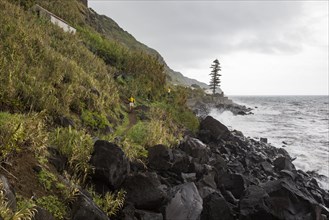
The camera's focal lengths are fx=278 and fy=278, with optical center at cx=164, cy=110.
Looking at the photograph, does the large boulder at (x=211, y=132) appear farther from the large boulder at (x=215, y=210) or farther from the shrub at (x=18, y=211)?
the shrub at (x=18, y=211)

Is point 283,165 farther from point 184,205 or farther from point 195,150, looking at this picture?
point 184,205

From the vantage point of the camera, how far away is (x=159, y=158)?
790cm

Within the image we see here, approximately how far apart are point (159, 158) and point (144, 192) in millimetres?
2022

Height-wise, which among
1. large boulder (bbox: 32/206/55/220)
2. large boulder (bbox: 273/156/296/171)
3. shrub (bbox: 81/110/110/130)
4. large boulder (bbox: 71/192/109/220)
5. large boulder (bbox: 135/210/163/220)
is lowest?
large boulder (bbox: 273/156/296/171)

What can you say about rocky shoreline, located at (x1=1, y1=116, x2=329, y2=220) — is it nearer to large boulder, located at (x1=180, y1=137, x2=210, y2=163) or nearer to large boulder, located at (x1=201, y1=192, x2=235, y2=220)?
large boulder, located at (x1=201, y1=192, x2=235, y2=220)

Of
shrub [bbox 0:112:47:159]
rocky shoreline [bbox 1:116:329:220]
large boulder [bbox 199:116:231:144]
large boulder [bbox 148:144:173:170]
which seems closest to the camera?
shrub [bbox 0:112:47:159]

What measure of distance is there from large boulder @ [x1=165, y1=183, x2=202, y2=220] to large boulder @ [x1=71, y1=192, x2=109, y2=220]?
1807 mm

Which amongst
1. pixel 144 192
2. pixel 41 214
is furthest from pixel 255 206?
pixel 41 214

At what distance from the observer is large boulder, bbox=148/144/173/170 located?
780cm

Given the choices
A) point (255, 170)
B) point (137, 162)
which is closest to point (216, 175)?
point (137, 162)

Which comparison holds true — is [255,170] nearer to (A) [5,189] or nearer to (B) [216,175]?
(B) [216,175]

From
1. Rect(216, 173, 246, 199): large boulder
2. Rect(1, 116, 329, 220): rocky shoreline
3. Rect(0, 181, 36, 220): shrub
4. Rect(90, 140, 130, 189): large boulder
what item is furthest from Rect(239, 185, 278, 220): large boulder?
Rect(0, 181, 36, 220): shrub

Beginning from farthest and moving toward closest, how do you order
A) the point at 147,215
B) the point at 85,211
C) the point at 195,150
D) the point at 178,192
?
the point at 195,150 → the point at 178,192 → the point at 147,215 → the point at 85,211

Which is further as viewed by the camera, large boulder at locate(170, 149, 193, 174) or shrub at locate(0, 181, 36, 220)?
large boulder at locate(170, 149, 193, 174)
